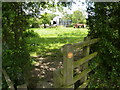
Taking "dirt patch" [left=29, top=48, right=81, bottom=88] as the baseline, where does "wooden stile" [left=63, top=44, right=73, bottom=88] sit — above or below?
above

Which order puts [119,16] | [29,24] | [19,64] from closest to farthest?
[19,64] → [29,24] → [119,16]

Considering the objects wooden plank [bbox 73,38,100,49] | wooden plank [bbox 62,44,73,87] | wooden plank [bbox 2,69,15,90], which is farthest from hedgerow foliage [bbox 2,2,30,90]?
wooden plank [bbox 73,38,100,49]

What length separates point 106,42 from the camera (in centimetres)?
314

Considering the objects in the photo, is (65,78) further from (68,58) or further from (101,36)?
(101,36)

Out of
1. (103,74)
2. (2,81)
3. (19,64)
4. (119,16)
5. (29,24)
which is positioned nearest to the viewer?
(2,81)

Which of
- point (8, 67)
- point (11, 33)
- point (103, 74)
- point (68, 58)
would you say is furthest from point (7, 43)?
point (103, 74)

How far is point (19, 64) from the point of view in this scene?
2.73 metres

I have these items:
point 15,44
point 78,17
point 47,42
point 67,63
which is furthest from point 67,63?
point 78,17

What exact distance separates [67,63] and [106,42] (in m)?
1.21

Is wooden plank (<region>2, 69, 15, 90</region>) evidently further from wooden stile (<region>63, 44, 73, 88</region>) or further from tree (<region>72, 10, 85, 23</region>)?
tree (<region>72, 10, 85, 23</region>)

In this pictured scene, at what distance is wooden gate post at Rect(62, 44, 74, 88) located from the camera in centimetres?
247

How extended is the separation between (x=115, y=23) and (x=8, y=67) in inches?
102

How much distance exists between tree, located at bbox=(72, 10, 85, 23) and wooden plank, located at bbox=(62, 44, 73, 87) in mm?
28093

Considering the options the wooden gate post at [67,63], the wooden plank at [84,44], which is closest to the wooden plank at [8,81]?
the wooden gate post at [67,63]
